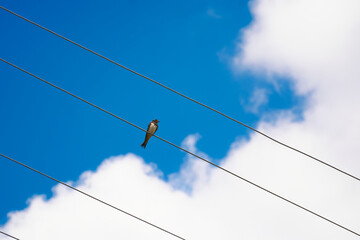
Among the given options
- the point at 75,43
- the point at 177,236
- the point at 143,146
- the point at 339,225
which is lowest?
the point at 177,236

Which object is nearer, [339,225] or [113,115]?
[339,225]

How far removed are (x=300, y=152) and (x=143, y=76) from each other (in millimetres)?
2875

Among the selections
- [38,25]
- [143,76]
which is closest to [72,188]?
[143,76]

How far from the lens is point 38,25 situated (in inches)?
291

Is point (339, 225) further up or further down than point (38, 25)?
further down

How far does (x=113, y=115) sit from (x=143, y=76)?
842 mm

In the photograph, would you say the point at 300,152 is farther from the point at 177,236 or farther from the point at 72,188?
the point at 72,188

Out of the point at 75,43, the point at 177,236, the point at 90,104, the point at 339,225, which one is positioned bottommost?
the point at 177,236

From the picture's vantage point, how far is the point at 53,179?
7.57 metres

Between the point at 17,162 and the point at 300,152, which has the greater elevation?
the point at 300,152

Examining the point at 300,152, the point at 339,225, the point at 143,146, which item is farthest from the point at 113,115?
the point at 143,146

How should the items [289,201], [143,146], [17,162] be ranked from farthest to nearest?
[143,146]
[17,162]
[289,201]

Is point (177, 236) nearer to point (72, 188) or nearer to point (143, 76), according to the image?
point (72, 188)

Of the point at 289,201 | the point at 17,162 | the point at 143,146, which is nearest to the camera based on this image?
the point at 289,201
